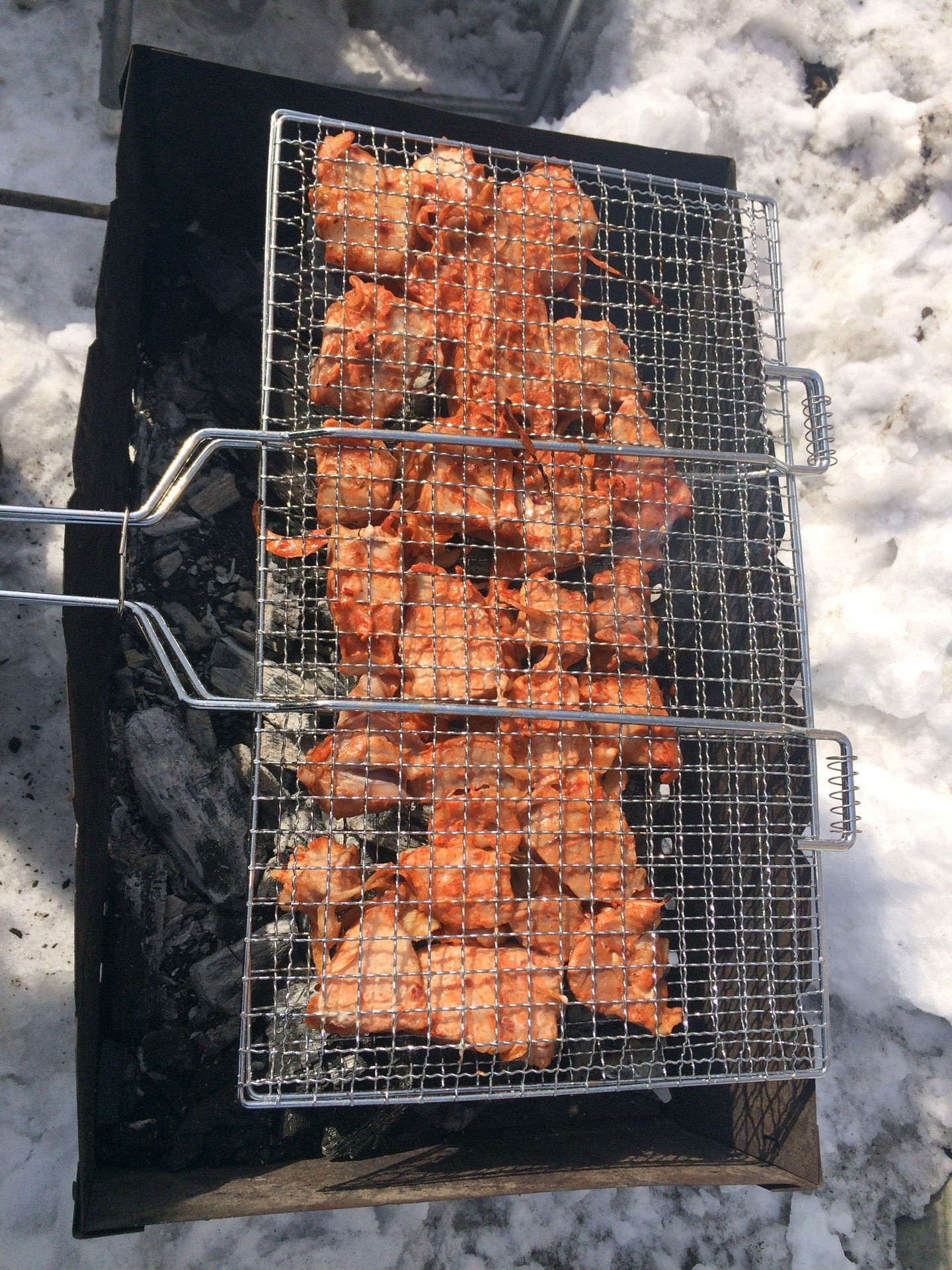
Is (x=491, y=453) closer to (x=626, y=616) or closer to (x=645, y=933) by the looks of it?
(x=626, y=616)

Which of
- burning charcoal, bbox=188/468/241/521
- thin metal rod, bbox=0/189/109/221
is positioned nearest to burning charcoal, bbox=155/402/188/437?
burning charcoal, bbox=188/468/241/521

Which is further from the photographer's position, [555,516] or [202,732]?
[202,732]

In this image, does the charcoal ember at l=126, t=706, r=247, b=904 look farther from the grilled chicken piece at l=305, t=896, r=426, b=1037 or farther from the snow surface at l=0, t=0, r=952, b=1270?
the grilled chicken piece at l=305, t=896, r=426, b=1037

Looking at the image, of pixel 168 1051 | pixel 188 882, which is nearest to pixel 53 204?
pixel 188 882

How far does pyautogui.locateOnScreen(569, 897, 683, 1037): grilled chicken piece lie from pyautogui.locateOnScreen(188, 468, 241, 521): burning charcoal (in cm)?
184

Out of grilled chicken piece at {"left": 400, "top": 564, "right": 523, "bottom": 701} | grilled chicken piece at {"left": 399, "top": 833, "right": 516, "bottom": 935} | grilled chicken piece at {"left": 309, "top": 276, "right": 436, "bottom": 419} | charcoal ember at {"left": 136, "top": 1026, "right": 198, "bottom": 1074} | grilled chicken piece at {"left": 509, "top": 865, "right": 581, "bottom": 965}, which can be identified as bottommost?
charcoal ember at {"left": 136, "top": 1026, "right": 198, "bottom": 1074}

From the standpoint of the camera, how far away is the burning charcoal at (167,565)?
279cm

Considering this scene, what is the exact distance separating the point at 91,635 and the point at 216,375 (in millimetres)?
1111

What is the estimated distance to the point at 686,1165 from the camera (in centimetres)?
233

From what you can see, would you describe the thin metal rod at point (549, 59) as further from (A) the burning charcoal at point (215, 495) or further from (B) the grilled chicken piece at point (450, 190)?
(A) the burning charcoal at point (215, 495)

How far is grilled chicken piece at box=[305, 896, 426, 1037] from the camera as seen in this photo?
2078 mm

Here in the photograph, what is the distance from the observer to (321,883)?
2.20 m

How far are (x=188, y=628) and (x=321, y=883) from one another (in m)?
1.06

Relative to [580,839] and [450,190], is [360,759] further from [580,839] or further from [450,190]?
[450,190]
